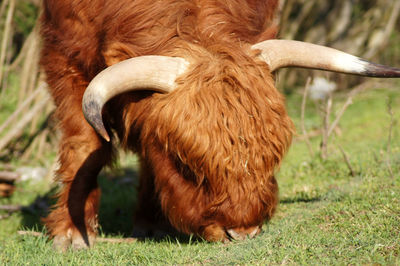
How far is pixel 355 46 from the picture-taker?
37.4ft

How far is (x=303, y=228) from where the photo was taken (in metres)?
3.87

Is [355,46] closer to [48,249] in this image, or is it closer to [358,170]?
[358,170]

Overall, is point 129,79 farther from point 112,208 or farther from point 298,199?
point 112,208

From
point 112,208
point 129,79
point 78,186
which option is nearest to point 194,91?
point 129,79

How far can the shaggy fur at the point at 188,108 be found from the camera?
11.8 feet

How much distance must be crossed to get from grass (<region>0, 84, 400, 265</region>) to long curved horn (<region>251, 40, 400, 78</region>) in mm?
977

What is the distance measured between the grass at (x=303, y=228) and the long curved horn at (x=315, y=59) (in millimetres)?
977

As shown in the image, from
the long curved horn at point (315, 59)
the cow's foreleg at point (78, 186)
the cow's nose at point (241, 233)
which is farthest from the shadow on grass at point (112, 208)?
the long curved horn at point (315, 59)

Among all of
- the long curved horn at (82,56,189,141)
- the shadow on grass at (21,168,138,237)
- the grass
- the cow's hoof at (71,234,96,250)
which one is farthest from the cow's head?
the shadow on grass at (21,168,138,237)

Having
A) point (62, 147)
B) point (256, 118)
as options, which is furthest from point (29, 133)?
point (256, 118)

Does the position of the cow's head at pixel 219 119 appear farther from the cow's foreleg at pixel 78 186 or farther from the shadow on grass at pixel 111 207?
the shadow on grass at pixel 111 207

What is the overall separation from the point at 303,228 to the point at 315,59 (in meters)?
1.18

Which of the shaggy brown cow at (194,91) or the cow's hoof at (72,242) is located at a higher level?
the shaggy brown cow at (194,91)

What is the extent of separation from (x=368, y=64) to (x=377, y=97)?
6689mm
